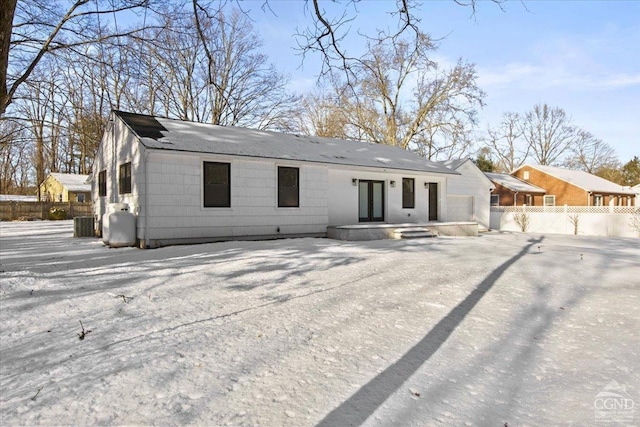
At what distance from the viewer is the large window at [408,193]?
1573 centimetres

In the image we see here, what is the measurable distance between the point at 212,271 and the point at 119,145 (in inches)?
320

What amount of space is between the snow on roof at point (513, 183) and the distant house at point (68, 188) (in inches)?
1400

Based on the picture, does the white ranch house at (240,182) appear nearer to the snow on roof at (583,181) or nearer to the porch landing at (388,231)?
the porch landing at (388,231)

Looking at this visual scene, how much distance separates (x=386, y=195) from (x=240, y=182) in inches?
251

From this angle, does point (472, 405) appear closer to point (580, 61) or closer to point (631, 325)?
point (631, 325)

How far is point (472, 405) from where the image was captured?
2.45 m

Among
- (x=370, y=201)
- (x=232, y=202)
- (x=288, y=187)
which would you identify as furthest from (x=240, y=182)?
(x=370, y=201)

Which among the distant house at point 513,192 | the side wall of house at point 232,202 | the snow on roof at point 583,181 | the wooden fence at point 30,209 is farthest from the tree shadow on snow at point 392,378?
the snow on roof at point 583,181

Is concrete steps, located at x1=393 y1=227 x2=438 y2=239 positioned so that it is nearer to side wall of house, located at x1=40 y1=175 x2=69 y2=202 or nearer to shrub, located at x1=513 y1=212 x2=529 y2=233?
shrub, located at x1=513 y1=212 x2=529 y2=233

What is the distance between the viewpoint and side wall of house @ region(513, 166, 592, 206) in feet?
99.1

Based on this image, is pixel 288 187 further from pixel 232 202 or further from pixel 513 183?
pixel 513 183

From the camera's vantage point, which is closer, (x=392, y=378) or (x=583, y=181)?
(x=392, y=378)

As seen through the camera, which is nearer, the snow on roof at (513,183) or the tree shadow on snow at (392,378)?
the tree shadow on snow at (392,378)

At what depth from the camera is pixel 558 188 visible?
1255 inches
